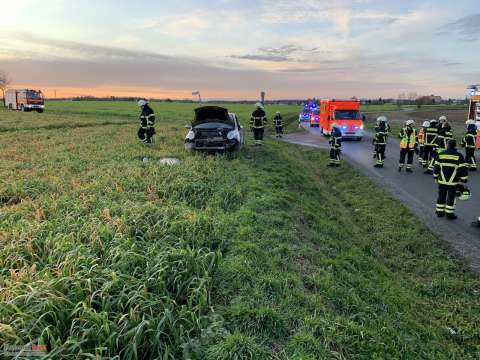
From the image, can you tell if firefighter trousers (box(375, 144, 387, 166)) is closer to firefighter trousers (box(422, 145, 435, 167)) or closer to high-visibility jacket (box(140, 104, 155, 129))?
firefighter trousers (box(422, 145, 435, 167))

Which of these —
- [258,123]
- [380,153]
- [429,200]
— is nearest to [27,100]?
[258,123]

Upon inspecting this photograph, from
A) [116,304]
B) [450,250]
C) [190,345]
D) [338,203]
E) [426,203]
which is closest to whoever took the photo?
[190,345]

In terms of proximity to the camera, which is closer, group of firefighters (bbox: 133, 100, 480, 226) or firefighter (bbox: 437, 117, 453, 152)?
group of firefighters (bbox: 133, 100, 480, 226)

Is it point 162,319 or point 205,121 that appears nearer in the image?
point 162,319

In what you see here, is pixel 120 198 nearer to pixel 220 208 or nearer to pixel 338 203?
pixel 220 208

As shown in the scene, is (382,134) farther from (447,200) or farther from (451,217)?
(451,217)

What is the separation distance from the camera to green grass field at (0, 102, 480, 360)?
10.6 feet

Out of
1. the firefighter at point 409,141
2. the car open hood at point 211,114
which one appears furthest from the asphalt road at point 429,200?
the car open hood at point 211,114

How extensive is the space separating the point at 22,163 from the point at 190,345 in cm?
960

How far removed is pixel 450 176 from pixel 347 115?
50.6ft

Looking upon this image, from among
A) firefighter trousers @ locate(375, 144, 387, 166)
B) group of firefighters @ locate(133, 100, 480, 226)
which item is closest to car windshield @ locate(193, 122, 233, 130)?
group of firefighters @ locate(133, 100, 480, 226)

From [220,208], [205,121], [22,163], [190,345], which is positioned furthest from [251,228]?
[22,163]

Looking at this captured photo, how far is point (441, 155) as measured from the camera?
812cm

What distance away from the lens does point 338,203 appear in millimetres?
10344
